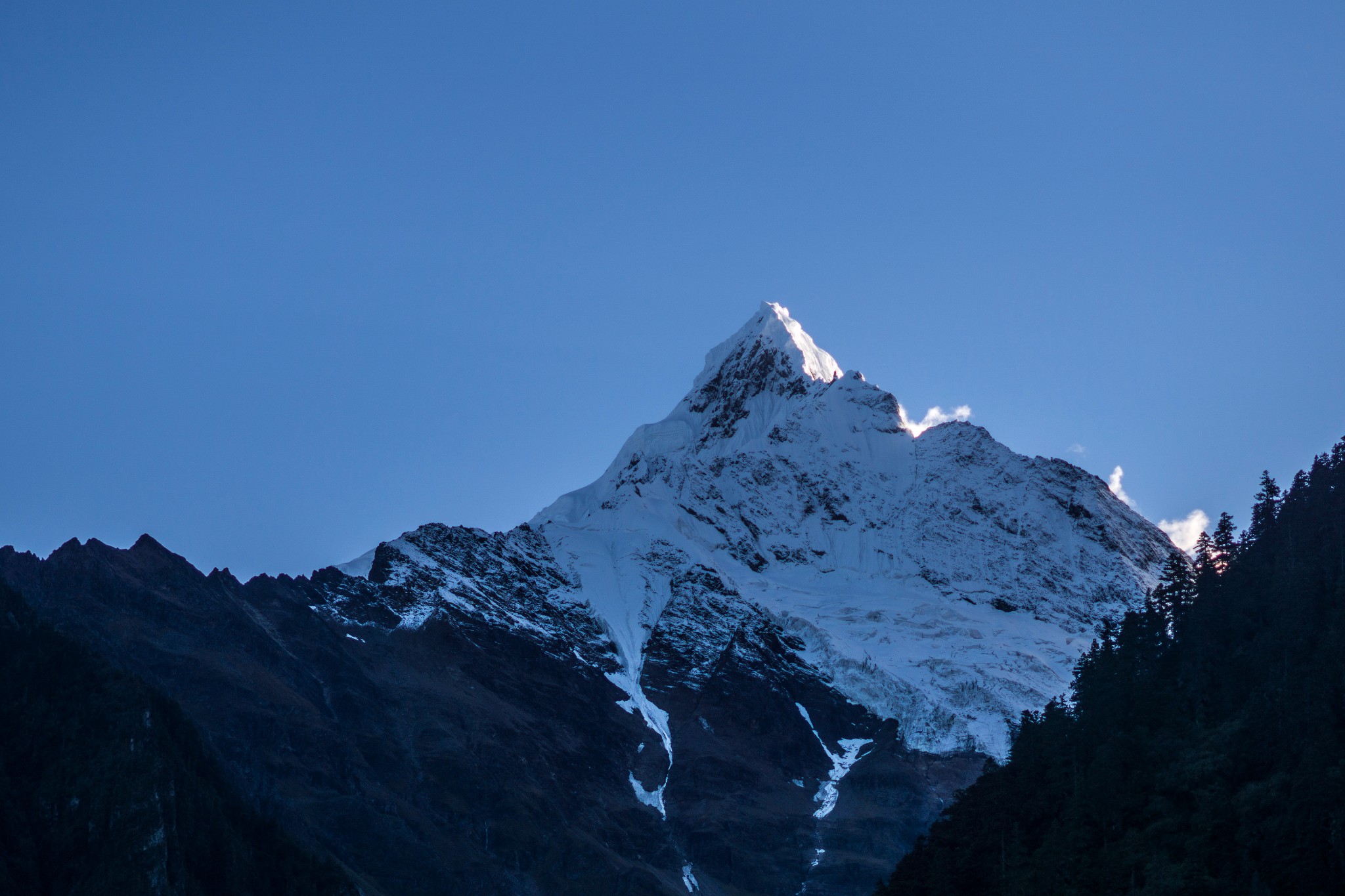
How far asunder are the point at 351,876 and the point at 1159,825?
3647 inches

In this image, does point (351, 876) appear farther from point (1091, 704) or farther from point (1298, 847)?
point (1298, 847)

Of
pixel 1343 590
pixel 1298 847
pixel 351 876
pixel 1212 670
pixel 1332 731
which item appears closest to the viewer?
pixel 1298 847

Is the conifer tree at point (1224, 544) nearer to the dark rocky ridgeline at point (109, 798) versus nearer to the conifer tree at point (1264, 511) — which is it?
the conifer tree at point (1264, 511)

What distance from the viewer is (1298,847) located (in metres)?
84.2

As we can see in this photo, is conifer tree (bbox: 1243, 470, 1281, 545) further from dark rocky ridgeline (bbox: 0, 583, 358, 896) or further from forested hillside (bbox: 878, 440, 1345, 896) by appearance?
dark rocky ridgeline (bbox: 0, 583, 358, 896)

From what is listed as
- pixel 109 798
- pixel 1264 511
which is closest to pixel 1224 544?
pixel 1264 511

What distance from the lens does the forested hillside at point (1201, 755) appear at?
88.6 m

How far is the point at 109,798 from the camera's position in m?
140

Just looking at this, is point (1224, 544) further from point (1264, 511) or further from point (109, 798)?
point (109, 798)

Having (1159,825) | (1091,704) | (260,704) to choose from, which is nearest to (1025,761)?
(1091,704)

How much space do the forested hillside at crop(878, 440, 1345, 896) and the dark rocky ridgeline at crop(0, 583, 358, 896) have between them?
61.3 metres

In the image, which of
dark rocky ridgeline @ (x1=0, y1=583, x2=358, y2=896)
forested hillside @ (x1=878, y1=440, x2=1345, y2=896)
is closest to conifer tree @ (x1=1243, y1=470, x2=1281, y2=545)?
forested hillside @ (x1=878, y1=440, x2=1345, y2=896)

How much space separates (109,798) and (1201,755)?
9498cm

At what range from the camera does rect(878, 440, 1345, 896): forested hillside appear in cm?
8856
